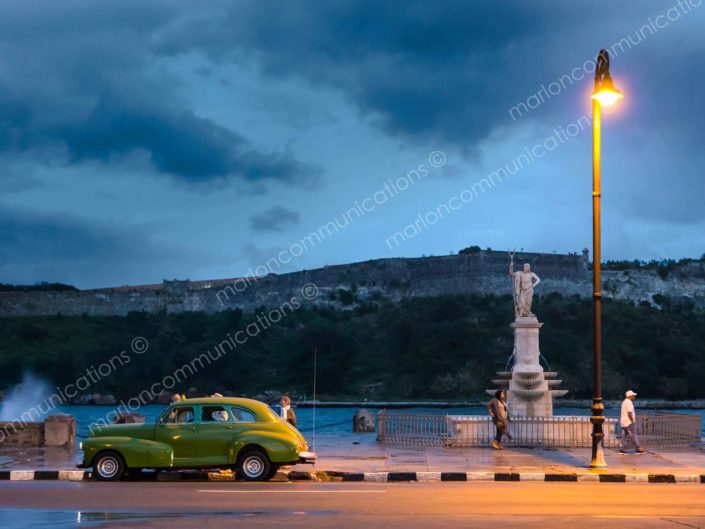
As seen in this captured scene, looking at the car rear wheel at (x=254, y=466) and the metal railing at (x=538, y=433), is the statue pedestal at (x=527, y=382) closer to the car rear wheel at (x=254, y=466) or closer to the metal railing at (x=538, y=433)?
the metal railing at (x=538, y=433)

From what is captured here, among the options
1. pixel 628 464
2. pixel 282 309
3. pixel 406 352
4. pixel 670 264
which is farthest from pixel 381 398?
pixel 628 464

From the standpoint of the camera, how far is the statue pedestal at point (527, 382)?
30.6 meters

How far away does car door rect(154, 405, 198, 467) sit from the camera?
65.1 feet

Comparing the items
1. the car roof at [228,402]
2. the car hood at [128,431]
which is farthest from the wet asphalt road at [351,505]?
the car roof at [228,402]

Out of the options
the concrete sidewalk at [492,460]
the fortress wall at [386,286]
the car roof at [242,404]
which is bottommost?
the concrete sidewalk at [492,460]

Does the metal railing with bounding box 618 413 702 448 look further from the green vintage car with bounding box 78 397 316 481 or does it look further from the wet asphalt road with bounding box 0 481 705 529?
the green vintage car with bounding box 78 397 316 481

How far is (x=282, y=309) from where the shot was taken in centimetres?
14125

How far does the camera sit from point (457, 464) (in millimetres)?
22406

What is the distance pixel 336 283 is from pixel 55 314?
132 feet

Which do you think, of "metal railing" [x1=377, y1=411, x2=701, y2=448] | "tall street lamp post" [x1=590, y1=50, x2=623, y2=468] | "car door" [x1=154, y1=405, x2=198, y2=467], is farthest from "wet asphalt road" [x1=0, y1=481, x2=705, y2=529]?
"metal railing" [x1=377, y1=411, x2=701, y2=448]

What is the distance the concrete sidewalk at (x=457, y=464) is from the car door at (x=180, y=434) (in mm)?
1096

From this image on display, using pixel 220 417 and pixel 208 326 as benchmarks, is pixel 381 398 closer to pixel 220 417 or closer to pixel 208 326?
pixel 208 326

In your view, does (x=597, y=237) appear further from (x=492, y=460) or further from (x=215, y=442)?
(x=215, y=442)

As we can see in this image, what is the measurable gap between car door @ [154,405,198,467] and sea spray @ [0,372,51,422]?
275ft
